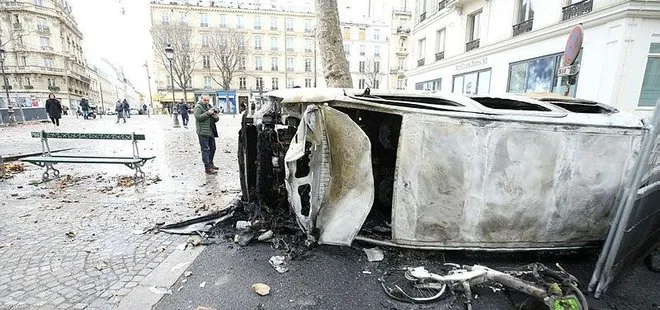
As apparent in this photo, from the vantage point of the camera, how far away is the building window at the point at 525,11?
12703mm

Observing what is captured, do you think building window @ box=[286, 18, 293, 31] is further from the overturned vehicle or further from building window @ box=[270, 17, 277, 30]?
the overturned vehicle

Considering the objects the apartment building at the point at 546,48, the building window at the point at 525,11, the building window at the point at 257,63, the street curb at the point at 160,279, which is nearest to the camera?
the street curb at the point at 160,279

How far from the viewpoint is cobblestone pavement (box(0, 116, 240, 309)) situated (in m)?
2.69

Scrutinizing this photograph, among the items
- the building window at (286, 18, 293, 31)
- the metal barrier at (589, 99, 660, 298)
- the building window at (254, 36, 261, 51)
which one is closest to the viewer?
the metal barrier at (589, 99, 660, 298)

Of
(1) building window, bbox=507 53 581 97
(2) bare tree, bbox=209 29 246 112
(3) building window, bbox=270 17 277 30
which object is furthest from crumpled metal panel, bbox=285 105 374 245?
(3) building window, bbox=270 17 277 30

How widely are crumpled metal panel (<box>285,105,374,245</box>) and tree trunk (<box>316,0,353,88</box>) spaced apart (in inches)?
208

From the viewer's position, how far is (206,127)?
6.63 meters

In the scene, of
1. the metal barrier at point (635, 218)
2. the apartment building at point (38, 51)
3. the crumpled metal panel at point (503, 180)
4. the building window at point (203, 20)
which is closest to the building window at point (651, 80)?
the crumpled metal panel at point (503, 180)

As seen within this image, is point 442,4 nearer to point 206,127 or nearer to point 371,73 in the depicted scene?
point 206,127

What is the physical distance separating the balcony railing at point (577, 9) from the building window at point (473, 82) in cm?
415

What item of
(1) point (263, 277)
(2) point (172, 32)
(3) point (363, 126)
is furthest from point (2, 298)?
(2) point (172, 32)

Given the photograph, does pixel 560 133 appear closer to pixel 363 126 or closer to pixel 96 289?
pixel 363 126

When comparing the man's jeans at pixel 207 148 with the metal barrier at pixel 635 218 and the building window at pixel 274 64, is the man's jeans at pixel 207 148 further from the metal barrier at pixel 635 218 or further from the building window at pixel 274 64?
the building window at pixel 274 64

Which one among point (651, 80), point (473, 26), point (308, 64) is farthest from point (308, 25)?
point (651, 80)
